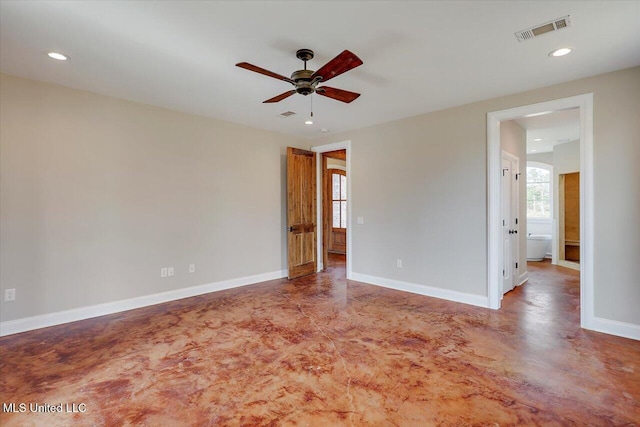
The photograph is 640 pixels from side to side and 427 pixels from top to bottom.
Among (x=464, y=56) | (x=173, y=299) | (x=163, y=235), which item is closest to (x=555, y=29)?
(x=464, y=56)

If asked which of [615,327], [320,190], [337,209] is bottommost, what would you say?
[615,327]

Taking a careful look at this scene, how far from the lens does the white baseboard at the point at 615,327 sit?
294cm

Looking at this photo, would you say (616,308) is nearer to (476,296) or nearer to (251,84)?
(476,296)

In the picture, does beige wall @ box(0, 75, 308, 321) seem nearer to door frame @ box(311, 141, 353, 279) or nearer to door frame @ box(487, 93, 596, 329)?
door frame @ box(311, 141, 353, 279)

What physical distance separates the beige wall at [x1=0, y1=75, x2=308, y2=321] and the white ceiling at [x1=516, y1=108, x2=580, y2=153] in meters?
4.50

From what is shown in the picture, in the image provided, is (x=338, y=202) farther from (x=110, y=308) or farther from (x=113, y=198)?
(x=110, y=308)

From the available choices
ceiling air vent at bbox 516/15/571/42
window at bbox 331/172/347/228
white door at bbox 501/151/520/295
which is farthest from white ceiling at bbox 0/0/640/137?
window at bbox 331/172/347/228

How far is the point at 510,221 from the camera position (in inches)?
182

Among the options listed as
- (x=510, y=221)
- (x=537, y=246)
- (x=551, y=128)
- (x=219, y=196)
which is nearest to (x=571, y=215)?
(x=537, y=246)

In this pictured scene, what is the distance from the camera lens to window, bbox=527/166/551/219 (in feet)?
25.8

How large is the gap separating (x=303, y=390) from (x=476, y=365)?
1434mm

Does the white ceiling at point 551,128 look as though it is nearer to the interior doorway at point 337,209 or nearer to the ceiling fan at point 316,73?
the ceiling fan at point 316,73

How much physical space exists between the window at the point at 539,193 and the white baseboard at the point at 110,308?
7.49 meters

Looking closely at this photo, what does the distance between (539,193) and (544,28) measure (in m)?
7.05
